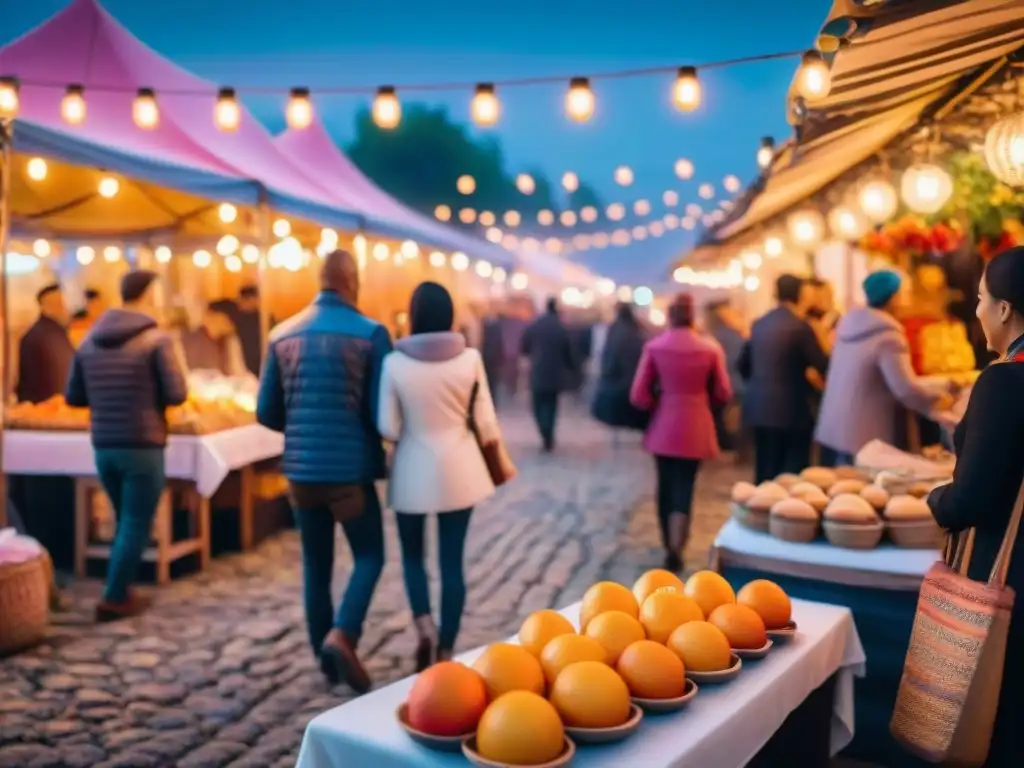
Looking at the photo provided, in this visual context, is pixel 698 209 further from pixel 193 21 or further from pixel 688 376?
pixel 193 21

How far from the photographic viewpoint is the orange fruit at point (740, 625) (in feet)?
8.74

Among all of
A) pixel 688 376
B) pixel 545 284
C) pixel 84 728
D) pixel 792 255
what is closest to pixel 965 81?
pixel 688 376

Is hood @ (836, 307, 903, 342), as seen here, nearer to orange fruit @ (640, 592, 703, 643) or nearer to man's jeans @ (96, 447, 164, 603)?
orange fruit @ (640, 592, 703, 643)

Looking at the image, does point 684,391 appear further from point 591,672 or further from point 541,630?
point 591,672

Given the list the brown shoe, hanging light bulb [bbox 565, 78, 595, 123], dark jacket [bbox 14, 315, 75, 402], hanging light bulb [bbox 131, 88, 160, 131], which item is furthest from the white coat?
hanging light bulb [bbox 131, 88, 160, 131]

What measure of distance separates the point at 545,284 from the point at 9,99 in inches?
902

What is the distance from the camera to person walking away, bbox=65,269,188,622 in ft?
19.8

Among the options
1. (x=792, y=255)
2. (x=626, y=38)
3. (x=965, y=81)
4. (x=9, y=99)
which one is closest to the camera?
(x=965, y=81)

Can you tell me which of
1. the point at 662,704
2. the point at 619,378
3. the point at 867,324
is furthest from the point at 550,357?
the point at 662,704

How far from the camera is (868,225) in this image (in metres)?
10.4

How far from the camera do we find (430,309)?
15.6ft

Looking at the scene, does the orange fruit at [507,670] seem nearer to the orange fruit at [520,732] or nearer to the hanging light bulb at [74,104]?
the orange fruit at [520,732]

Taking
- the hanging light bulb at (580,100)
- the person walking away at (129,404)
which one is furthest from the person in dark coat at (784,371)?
the person walking away at (129,404)

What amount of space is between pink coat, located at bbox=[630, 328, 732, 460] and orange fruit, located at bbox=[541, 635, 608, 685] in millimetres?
4499
